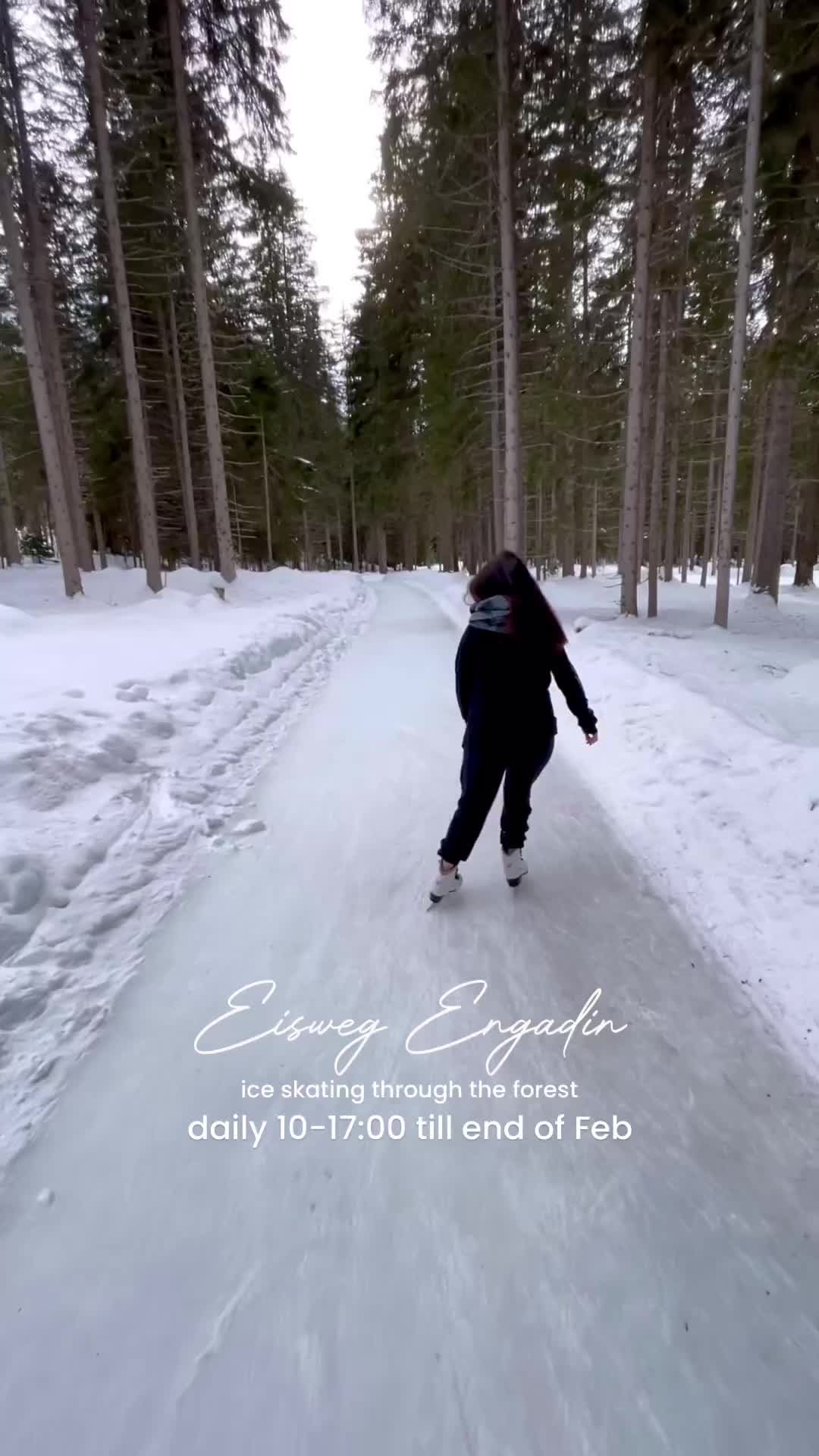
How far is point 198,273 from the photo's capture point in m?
13.6

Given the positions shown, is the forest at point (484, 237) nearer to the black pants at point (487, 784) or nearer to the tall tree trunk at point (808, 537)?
the tall tree trunk at point (808, 537)

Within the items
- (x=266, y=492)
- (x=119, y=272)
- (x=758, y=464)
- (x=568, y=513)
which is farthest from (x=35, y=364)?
(x=758, y=464)

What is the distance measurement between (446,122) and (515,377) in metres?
4.40

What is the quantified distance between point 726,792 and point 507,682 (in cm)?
185

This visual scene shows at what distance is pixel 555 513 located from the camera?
23625mm

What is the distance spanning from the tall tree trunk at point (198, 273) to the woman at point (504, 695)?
13.6 meters

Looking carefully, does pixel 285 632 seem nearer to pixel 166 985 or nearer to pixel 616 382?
pixel 166 985

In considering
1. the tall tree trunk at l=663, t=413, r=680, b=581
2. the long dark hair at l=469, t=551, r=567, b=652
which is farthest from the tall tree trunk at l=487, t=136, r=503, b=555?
the long dark hair at l=469, t=551, r=567, b=652

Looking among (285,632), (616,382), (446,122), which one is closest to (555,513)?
(616,382)

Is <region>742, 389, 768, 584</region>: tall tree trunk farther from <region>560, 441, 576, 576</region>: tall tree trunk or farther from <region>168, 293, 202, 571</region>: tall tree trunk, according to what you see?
<region>168, 293, 202, 571</region>: tall tree trunk

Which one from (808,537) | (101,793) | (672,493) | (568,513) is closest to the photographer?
(101,793)

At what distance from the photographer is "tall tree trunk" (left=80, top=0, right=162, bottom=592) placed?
11.5m

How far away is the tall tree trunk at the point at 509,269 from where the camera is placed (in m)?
10.1

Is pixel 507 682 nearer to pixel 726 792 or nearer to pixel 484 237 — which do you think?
pixel 726 792
